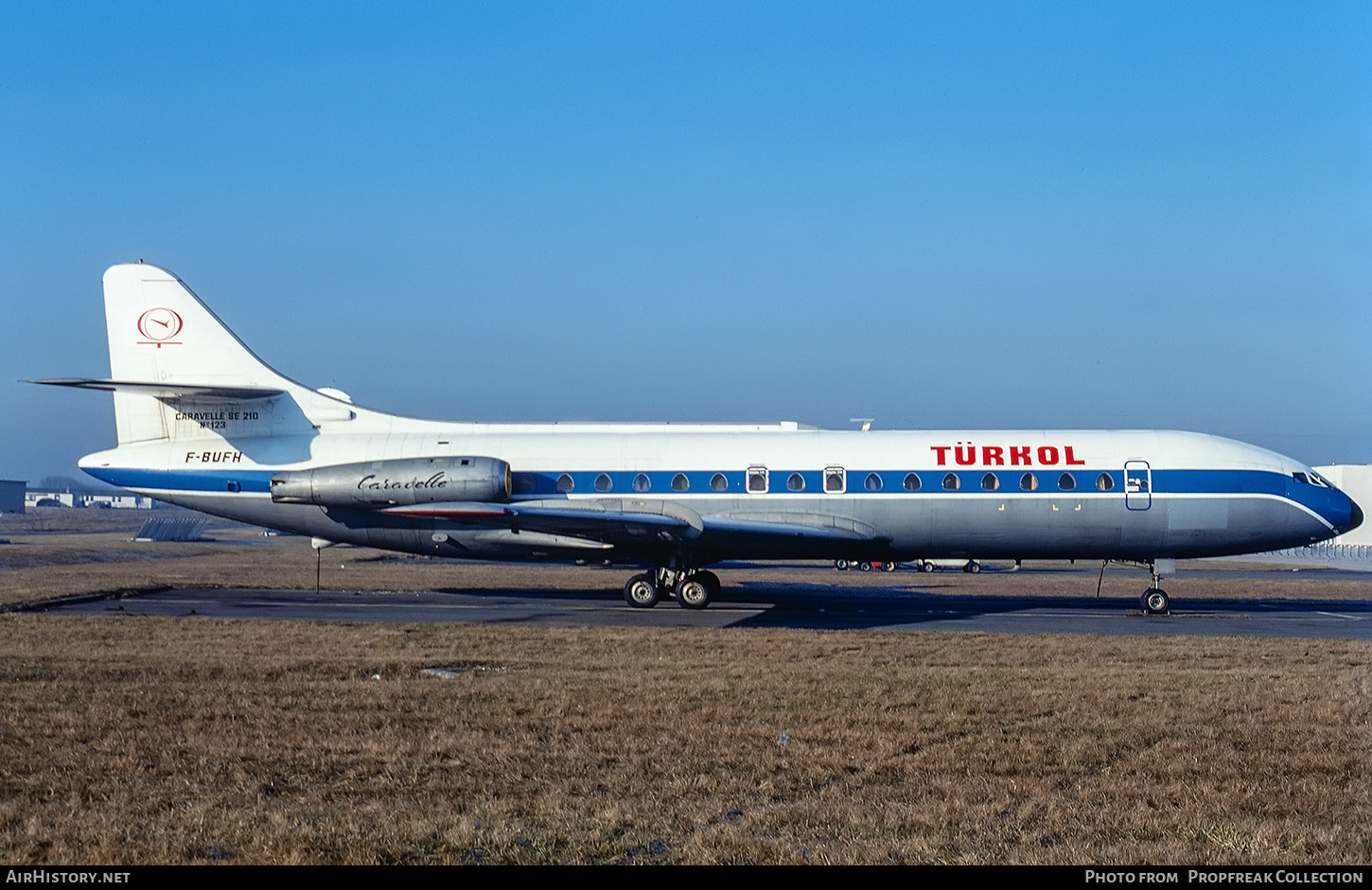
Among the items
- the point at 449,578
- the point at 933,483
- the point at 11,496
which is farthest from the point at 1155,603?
the point at 11,496

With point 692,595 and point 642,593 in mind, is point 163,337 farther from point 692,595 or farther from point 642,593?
point 692,595

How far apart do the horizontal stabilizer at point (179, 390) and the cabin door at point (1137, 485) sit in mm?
18862

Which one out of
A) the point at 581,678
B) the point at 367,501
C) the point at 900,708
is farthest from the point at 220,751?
the point at 367,501

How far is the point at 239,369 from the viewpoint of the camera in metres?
26.7

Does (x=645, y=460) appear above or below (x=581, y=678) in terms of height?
above

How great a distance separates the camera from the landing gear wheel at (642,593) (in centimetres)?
2531

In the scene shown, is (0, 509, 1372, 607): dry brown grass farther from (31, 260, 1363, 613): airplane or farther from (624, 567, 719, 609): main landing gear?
(624, 567, 719, 609): main landing gear

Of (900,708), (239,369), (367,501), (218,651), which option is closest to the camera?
(900,708)

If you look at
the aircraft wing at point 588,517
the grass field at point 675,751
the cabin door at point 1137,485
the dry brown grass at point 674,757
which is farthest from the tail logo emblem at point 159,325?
the cabin door at point 1137,485

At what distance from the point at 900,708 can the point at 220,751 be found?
6.52 m

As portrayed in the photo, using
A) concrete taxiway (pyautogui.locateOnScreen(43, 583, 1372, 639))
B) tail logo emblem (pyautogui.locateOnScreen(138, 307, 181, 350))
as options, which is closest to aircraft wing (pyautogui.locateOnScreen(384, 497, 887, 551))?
concrete taxiway (pyautogui.locateOnScreen(43, 583, 1372, 639))

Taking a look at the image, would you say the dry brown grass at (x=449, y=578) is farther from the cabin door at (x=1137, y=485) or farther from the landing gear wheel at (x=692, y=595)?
the cabin door at (x=1137, y=485)

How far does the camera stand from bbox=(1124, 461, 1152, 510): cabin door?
81.0 feet
